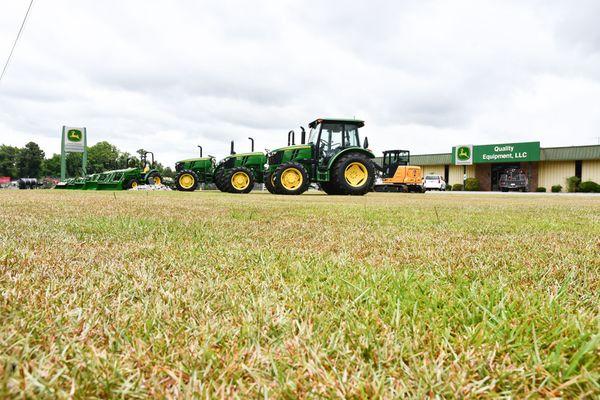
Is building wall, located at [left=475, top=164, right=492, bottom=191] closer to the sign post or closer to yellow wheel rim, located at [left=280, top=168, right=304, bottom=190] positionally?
yellow wheel rim, located at [left=280, top=168, right=304, bottom=190]

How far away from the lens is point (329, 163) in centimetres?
1309

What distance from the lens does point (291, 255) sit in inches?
85.3

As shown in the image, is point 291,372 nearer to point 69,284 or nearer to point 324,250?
point 69,284

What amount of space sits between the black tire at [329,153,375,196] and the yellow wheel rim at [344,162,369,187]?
0.12ft

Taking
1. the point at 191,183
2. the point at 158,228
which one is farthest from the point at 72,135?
the point at 158,228

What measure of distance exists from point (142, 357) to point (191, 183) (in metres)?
17.2

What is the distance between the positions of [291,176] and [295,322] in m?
11.8

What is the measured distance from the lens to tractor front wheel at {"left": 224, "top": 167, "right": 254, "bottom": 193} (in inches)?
569

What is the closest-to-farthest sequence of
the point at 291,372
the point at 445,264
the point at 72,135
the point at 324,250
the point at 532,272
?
the point at 291,372
the point at 532,272
the point at 445,264
the point at 324,250
the point at 72,135

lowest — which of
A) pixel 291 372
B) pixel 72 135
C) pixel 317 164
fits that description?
pixel 291 372

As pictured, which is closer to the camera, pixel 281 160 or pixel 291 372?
pixel 291 372

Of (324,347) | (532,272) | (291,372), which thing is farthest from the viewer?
(532,272)

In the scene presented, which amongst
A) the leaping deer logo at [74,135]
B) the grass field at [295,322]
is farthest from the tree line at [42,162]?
the grass field at [295,322]

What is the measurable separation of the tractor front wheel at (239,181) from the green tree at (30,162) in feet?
297
